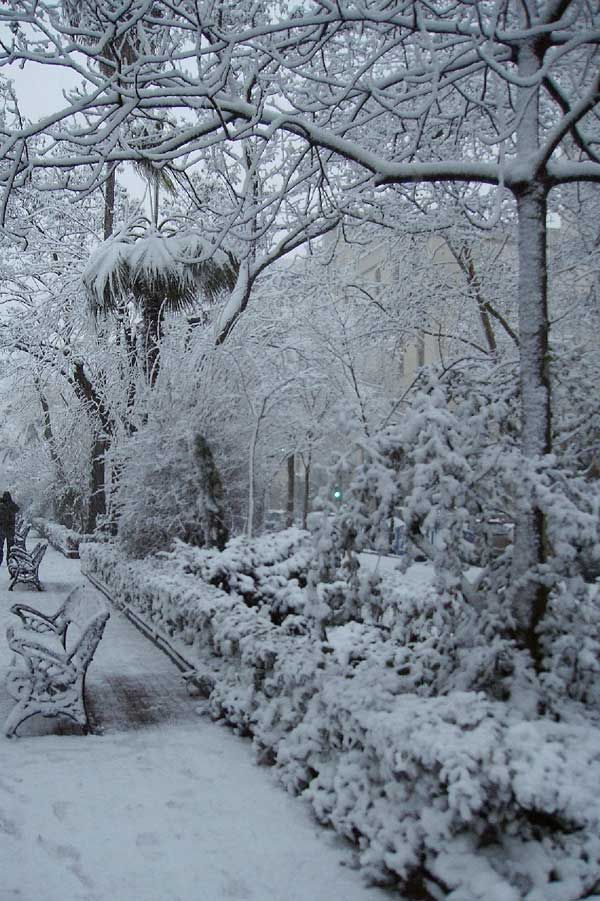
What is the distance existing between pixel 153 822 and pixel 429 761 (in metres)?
1.77

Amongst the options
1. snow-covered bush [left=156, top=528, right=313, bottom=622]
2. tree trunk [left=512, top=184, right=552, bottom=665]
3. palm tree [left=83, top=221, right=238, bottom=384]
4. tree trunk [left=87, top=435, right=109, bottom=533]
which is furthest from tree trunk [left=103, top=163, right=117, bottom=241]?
tree trunk [left=512, top=184, right=552, bottom=665]

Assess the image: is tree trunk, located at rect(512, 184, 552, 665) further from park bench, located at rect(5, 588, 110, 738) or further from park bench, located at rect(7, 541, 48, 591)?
park bench, located at rect(7, 541, 48, 591)

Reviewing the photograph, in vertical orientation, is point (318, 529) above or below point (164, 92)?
below

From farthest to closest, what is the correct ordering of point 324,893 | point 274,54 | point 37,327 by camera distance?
point 37,327 → point 274,54 → point 324,893

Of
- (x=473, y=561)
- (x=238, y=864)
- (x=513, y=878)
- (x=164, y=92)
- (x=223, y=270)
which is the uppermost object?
(x=223, y=270)

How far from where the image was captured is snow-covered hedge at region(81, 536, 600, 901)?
123 inches

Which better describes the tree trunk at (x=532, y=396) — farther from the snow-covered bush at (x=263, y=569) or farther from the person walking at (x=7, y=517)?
the person walking at (x=7, y=517)

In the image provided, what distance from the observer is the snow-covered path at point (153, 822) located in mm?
3551

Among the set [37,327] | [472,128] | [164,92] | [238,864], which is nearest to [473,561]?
[238,864]

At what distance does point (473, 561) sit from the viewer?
4293 millimetres

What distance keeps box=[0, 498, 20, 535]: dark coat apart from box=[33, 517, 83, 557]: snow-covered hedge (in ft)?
15.2

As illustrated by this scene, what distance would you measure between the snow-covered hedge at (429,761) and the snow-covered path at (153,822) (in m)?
0.21

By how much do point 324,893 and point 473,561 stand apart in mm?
1791

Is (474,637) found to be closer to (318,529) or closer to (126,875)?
(318,529)
